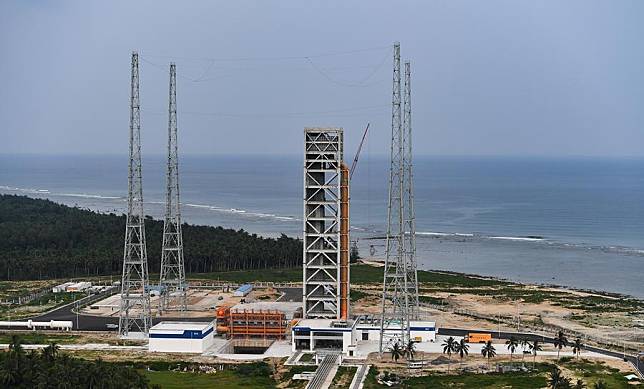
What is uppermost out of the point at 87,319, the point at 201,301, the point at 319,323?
the point at 201,301

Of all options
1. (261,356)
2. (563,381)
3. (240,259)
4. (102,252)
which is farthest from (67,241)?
(563,381)

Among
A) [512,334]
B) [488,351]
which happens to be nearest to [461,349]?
[488,351]

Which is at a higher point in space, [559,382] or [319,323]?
[319,323]

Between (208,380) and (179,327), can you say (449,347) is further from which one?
(179,327)

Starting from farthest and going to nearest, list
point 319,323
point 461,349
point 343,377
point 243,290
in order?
1. point 243,290
2. point 319,323
3. point 461,349
4. point 343,377

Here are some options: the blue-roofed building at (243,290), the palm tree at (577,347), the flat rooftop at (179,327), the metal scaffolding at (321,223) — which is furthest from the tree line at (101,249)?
the palm tree at (577,347)

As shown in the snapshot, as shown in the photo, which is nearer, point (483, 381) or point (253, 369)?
point (483, 381)

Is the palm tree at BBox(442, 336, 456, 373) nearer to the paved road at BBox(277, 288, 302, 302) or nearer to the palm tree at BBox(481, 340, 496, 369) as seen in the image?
the palm tree at BBox(481, 340, 496, 369)

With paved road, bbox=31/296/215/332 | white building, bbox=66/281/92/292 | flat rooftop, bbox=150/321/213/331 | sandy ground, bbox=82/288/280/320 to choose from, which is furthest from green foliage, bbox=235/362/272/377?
white building, bbox=66/281/92/292

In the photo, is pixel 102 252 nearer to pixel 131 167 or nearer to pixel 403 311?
pixel 131 167
